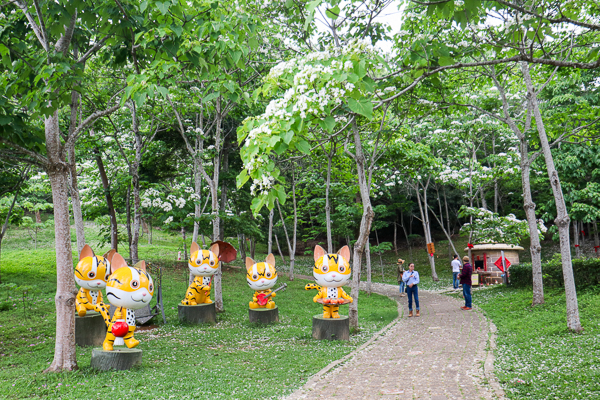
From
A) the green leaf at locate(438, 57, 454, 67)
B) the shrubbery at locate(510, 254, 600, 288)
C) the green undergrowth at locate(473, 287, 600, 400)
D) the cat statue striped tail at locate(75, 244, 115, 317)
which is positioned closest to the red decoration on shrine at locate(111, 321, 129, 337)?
the cat statue striped tail at locate(75, 244, 115, 317)

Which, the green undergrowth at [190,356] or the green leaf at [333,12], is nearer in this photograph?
the green leaf at [333,12]

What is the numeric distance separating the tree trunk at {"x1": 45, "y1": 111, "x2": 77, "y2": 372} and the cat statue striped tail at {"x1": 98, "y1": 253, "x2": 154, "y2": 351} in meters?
0.58

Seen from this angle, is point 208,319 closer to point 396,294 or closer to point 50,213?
point 396,294

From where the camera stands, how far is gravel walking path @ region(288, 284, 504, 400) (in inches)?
233

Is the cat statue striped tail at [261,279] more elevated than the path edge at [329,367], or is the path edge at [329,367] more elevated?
the cat statue striped tail at [261,279]

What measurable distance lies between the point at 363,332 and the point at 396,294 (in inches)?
391

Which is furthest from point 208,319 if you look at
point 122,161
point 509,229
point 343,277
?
point 509,229

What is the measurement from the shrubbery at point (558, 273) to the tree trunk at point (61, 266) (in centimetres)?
1469

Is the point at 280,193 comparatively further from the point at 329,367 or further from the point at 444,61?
the point at 329,367

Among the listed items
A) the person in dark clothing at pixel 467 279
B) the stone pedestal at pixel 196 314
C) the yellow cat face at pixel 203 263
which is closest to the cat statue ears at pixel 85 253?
the yellow cat face at pixel 203 263

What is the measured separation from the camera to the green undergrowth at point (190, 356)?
6.05 m

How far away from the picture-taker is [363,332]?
10.8 meters

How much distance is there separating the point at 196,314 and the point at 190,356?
3780 millimetres

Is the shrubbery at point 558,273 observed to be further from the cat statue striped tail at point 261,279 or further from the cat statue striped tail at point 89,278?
the cat statue striped tail at point 89,278
